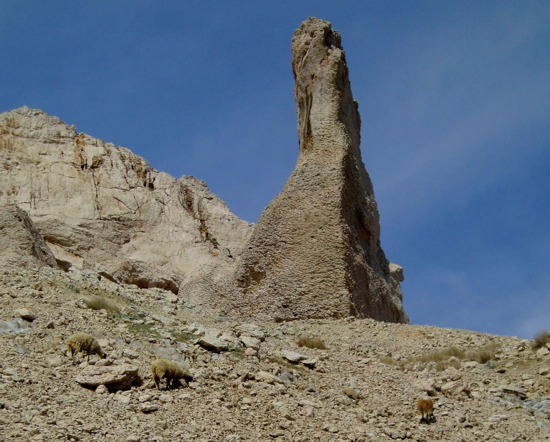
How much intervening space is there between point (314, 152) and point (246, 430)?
45.5ft

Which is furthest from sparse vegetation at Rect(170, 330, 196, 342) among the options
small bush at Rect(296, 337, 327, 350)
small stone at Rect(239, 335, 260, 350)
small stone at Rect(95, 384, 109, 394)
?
small stone at Rect(95, 384, 109, 394)

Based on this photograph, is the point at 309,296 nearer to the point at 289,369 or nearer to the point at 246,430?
the point at 289,369

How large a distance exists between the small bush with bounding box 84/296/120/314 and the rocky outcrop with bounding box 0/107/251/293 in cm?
976

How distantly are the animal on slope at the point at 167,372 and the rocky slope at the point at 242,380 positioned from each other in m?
0.17

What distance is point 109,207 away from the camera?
3080 cm

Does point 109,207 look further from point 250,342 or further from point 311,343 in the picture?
point 250,342

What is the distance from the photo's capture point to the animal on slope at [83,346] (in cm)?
1362

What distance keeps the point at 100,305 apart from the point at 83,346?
10.6 ft

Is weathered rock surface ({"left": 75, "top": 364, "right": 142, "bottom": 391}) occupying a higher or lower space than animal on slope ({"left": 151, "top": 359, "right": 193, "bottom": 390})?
lower

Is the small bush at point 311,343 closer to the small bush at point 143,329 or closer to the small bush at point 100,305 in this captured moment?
the small bush at point 143,329

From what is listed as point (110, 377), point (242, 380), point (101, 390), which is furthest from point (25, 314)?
point (242, 380)

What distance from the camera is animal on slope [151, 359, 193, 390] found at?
13.1 m

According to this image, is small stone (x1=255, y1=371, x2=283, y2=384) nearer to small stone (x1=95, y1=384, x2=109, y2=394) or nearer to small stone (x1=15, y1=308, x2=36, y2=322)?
small stone (x1=95, y1=384, x2=109, y2=394)

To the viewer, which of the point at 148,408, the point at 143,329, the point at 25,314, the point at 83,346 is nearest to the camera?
the point at 148,408
